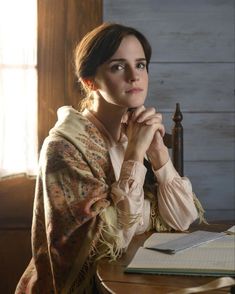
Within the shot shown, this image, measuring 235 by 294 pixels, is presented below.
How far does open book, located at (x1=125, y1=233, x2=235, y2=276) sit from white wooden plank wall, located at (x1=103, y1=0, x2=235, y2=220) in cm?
87

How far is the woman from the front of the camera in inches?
54.1

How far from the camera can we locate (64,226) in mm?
1386

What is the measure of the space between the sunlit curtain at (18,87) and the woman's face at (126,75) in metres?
0.57

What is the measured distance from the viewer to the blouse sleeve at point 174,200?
1588 millimetres

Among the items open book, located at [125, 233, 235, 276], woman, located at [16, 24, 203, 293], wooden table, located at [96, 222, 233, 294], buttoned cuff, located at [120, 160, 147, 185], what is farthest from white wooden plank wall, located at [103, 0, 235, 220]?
wooden table, located at [96, 222, 233, 294]

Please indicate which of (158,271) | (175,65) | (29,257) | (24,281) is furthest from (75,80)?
(158,271)

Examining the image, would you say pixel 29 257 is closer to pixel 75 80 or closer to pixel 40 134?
pixel 40 134

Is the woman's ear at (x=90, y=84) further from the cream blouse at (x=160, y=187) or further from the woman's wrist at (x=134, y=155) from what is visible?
the woman's wrist at (x=134, y=155)

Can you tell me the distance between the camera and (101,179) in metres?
1.49

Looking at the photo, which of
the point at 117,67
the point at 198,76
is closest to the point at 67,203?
the point at 117,67

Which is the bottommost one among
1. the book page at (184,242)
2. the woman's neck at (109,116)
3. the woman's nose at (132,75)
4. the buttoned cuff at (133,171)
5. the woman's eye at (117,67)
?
the book page at (184,242)

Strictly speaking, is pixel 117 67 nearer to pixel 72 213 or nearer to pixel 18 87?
pixel 72 213

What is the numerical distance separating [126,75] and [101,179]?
284 millimetres

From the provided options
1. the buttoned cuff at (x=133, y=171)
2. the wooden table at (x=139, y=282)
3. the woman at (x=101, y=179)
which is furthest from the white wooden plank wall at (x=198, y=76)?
the wooden table at (x=139, y=282)
